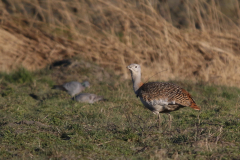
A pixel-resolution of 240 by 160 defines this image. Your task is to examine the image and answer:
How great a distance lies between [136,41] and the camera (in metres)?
9.91

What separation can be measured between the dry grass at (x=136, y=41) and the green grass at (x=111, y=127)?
1.41 m

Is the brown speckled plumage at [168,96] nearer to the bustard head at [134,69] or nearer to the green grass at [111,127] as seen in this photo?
the green grass at [111,127]

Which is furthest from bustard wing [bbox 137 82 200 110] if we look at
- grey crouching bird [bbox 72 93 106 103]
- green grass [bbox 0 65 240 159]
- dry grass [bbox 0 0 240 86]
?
dry grass [bbox 0 0 240 86]

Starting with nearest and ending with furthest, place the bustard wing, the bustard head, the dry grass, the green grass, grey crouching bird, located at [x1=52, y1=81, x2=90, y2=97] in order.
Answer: the green grass, the bustard wing, the bustard head, grey crouching bird, located at [x1=52, y1=81, x2=90, y2=97], the dry grass

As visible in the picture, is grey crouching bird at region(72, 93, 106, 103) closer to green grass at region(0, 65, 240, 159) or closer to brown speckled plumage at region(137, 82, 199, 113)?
green grass at region(0, 65, 240, 159)

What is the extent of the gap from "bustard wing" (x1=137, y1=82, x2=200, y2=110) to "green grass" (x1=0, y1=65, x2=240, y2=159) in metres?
0.33

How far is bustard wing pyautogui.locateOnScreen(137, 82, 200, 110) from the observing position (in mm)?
4754

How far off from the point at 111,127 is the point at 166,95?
0.89 meters

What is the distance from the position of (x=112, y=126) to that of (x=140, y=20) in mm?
5063

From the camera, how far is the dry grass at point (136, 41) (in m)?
9.13

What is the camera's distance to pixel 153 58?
9.65m

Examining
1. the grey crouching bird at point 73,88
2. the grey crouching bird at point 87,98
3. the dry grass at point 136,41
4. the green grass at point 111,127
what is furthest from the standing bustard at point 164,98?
the dry grass at point 136,41

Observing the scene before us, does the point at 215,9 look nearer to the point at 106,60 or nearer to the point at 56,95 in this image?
the point at 106,60

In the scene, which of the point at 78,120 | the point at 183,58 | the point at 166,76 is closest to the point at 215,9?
the point at 183,58
